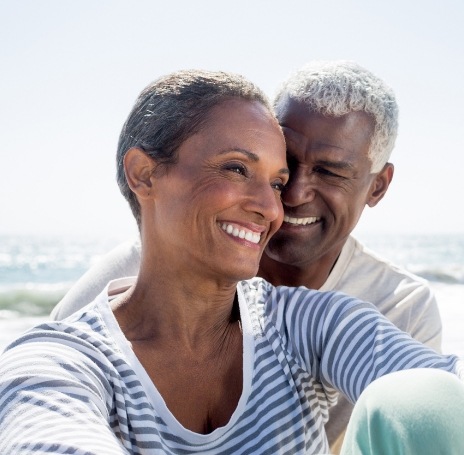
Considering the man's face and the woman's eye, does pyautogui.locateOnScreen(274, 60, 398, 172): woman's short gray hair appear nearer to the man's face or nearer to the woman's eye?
the man's face

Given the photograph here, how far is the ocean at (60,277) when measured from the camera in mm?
10617

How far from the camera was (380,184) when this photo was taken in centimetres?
296

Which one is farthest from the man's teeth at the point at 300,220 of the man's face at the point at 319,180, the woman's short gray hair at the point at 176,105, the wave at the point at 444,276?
the wave at the point at 444,276

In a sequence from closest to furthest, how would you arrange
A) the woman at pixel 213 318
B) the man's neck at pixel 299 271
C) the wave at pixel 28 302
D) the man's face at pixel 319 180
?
1. the woman at pixel 213 318
2. the man's face at pixel 319 180
3. the man's neck at pixel 299 271
4. the wave at pixel 28 302

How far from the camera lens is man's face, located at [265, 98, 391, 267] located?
2574 mm

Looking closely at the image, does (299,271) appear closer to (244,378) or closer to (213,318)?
(213,318)

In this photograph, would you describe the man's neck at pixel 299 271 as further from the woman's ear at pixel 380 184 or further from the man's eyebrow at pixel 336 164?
the man's eyebrow at pixel 336 164

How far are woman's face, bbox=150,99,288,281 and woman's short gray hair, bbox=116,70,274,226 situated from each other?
0.03 meters

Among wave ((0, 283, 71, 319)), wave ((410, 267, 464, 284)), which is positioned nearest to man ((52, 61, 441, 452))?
wave ((0, 283, 71, 319))

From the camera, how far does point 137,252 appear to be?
2.96 metres

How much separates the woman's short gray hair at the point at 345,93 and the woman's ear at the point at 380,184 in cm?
14

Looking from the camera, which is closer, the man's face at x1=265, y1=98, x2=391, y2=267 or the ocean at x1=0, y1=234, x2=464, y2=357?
the man's face at x1=265, y1=98, x2=391, y2=267

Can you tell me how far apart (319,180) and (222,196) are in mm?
910

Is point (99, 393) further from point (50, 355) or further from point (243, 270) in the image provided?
point (243, 270)
